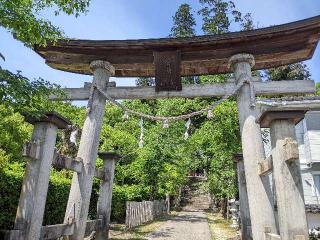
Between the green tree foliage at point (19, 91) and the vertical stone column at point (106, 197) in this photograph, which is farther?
the vertical stone column at point (106, 197)

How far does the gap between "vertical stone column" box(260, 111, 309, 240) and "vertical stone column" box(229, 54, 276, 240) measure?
4.77 feet

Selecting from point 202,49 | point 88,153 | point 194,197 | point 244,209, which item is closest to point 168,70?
point 202,49

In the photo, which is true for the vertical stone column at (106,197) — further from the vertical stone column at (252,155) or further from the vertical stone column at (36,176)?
the vertical stone column at (252,155)

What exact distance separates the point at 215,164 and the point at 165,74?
12.9 metres

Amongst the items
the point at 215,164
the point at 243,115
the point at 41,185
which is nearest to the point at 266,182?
the point at 243,115

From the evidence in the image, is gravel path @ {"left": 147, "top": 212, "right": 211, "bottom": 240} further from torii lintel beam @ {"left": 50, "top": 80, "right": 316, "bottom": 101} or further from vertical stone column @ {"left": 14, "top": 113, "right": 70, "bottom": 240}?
vertical stone column @ {"left": 14, "top": 113, "right": 70, "bottom": 240}

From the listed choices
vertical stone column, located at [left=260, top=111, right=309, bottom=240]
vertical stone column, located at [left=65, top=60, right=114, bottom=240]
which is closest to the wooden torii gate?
vertical stone column, located at [left=65, top=60, right=114, bottom=240]

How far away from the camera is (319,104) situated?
14.6 metres

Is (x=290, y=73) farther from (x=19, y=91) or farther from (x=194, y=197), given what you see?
(x=19, y=91)

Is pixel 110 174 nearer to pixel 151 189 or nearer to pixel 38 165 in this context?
pixel 38 165

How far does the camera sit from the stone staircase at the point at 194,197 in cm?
3522

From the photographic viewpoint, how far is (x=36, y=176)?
4840mm

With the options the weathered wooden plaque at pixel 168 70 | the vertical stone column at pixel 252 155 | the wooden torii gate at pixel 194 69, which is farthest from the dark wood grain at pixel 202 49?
the vertical stone column at pixel 252 155

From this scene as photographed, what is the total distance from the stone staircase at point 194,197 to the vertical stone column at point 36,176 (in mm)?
28938
